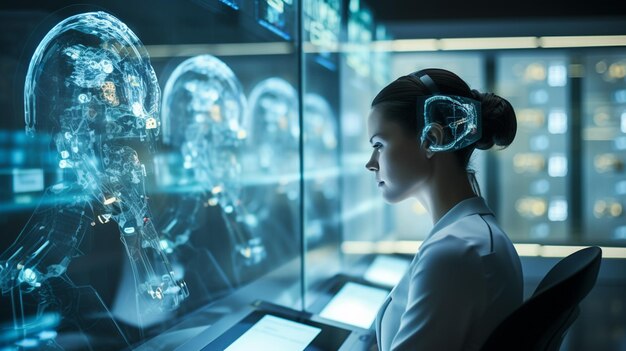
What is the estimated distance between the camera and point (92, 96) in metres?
1.27

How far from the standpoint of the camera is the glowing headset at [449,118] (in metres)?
1.24

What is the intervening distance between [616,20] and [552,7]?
0.60 metres

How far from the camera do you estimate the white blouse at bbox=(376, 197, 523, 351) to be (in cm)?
104

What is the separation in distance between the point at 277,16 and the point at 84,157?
1331 mm

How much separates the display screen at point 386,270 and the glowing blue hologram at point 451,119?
173cm

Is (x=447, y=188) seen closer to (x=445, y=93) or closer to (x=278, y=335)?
(x=445, y=93)

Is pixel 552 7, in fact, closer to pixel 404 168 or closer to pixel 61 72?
pixel 404 168

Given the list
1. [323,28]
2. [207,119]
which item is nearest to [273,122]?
[323,28]

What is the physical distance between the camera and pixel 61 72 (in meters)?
1.21

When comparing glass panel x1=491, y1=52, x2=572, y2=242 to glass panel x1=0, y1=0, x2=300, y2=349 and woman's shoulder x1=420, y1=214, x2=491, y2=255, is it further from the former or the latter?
woman's shoulder x1=420, y1=214, x2=491, y2=255

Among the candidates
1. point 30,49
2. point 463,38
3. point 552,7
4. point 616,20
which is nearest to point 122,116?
point 30,49

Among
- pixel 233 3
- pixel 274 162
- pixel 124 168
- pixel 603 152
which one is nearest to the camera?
pixel 124 168

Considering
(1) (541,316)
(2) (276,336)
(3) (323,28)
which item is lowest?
(2) (276,336)

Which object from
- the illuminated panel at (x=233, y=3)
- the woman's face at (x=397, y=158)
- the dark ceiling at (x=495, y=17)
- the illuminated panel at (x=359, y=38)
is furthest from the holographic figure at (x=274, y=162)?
the dark ceiling at (x=495, y=17)
